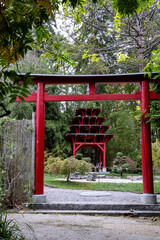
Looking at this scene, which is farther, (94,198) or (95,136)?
(95,136)

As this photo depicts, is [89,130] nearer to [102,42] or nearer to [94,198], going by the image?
[102,42]

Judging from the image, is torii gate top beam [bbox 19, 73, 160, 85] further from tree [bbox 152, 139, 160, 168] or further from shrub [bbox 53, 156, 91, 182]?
tree [bbox 152, 139, 160, 168]

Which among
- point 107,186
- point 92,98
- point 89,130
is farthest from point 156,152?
point 92,98

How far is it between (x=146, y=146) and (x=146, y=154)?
19 cm

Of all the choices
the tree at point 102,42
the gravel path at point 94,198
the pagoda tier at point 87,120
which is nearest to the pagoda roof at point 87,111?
the pagoda tier at point 87,120

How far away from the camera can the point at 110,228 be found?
13.2 ft

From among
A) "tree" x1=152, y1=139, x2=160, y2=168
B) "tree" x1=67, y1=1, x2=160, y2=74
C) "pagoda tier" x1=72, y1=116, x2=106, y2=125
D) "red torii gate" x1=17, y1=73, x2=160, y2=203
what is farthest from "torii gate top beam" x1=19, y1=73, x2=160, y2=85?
"pagoda tier" x1=72, y1=116, x2=106, y2=125

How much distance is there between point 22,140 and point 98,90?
19.8m

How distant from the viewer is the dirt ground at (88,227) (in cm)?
347

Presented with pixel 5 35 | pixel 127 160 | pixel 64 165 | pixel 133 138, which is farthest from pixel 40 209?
pixel 133 138

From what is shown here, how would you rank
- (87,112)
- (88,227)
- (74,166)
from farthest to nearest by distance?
(87,112) → (74,166) → (88,227)

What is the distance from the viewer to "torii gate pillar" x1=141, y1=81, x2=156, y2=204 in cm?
572

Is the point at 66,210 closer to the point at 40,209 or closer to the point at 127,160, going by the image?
the point at 40,209

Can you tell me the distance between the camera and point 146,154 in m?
5.90
